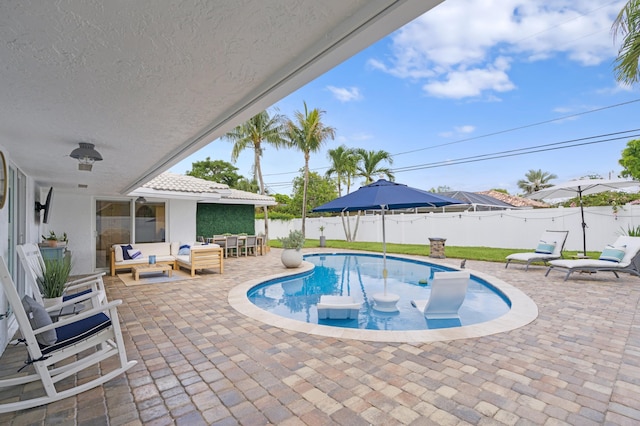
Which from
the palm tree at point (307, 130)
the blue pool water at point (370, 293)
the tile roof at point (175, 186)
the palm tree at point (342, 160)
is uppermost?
the palm tree at point (307, 130)

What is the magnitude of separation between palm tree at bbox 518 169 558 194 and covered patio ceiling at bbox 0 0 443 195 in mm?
44347

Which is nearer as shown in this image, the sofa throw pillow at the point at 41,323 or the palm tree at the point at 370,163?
the sofa throw pillow at the point at 41,323

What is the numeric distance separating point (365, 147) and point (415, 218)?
6445 millimetres

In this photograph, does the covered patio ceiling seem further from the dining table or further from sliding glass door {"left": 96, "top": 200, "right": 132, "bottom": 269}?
the dining table

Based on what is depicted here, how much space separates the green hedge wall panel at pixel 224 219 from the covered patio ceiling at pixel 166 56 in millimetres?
11548

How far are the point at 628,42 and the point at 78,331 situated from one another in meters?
9.64

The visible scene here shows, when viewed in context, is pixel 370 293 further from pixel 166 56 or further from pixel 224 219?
pixel 224 219

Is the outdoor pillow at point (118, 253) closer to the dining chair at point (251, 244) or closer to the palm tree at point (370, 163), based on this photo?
the dining chair at point (251, 244)

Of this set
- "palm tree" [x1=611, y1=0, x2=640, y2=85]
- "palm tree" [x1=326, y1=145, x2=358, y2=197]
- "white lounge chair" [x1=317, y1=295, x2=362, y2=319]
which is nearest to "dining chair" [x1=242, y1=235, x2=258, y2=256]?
"white lounge chair" [x1=317, y1=295, x2=362, y2=319]

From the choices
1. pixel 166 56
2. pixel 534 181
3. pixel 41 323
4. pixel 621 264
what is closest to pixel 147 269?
pixel 41 323

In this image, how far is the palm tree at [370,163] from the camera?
21.7m

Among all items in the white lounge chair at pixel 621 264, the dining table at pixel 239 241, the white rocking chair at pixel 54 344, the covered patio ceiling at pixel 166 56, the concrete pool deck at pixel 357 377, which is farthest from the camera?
the dining table at pixel 239 241

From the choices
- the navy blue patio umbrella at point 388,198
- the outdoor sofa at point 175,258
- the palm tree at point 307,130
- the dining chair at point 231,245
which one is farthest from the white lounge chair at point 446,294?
the palm tree at point 307,130

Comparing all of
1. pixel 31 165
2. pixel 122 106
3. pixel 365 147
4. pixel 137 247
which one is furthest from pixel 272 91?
pixel 365 147
